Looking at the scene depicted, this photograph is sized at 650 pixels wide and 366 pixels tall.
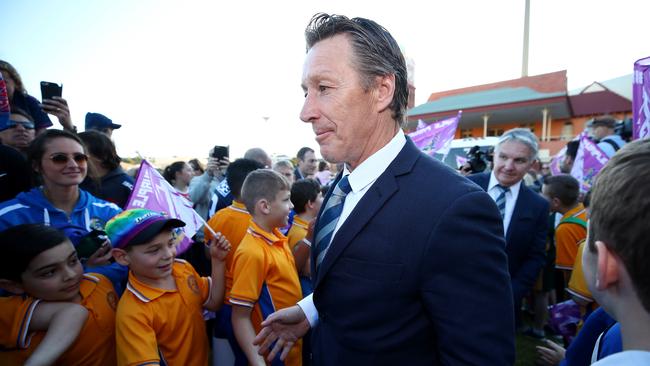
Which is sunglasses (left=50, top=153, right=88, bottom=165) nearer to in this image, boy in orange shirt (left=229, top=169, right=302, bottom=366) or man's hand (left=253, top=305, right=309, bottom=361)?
boy in orange shirt (left=229, top=169, right=302, bottom=366)

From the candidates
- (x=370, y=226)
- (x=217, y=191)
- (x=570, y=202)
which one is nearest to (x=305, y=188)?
(x=217, y=191)

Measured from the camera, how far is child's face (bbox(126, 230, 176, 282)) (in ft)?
6.94

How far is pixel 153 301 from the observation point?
6.78ft

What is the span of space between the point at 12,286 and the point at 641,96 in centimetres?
453

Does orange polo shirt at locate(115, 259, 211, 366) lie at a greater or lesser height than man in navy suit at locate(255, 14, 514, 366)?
lesser

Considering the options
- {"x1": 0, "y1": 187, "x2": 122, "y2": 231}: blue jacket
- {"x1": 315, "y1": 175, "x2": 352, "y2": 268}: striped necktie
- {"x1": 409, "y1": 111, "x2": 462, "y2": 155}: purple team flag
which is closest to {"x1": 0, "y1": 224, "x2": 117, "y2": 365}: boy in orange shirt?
{"x1": 0, "y1": 187, "x2": 122, "y2": 231}: blue jacket

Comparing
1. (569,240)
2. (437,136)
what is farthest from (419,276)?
(437,136)

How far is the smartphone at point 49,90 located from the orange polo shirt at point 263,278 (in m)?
2.77

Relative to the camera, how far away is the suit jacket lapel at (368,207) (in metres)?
1.19

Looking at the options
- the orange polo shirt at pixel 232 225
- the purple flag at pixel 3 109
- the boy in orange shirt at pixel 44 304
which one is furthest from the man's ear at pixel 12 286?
the orange polo shirt at pixel 232 225

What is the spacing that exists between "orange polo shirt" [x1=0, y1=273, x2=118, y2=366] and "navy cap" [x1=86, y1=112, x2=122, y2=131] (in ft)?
9.79

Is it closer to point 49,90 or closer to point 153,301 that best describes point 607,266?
point 153,301

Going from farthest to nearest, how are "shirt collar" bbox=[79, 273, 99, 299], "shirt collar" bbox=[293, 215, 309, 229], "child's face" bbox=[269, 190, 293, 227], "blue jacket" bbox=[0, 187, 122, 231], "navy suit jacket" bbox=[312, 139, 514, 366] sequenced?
→ "shirt collar" bbox=[293, 215, 309, 229] → "child's face" bbox=[269, 190, 293, 227] → "blue jacket" bbox=[0, 187, 122, 231] → "shirt collar" bbox=[79, 273, 99, 299] → "navy suit jacket" bbox=[312, 139, 514, 366]

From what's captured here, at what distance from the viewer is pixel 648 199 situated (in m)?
0.78
